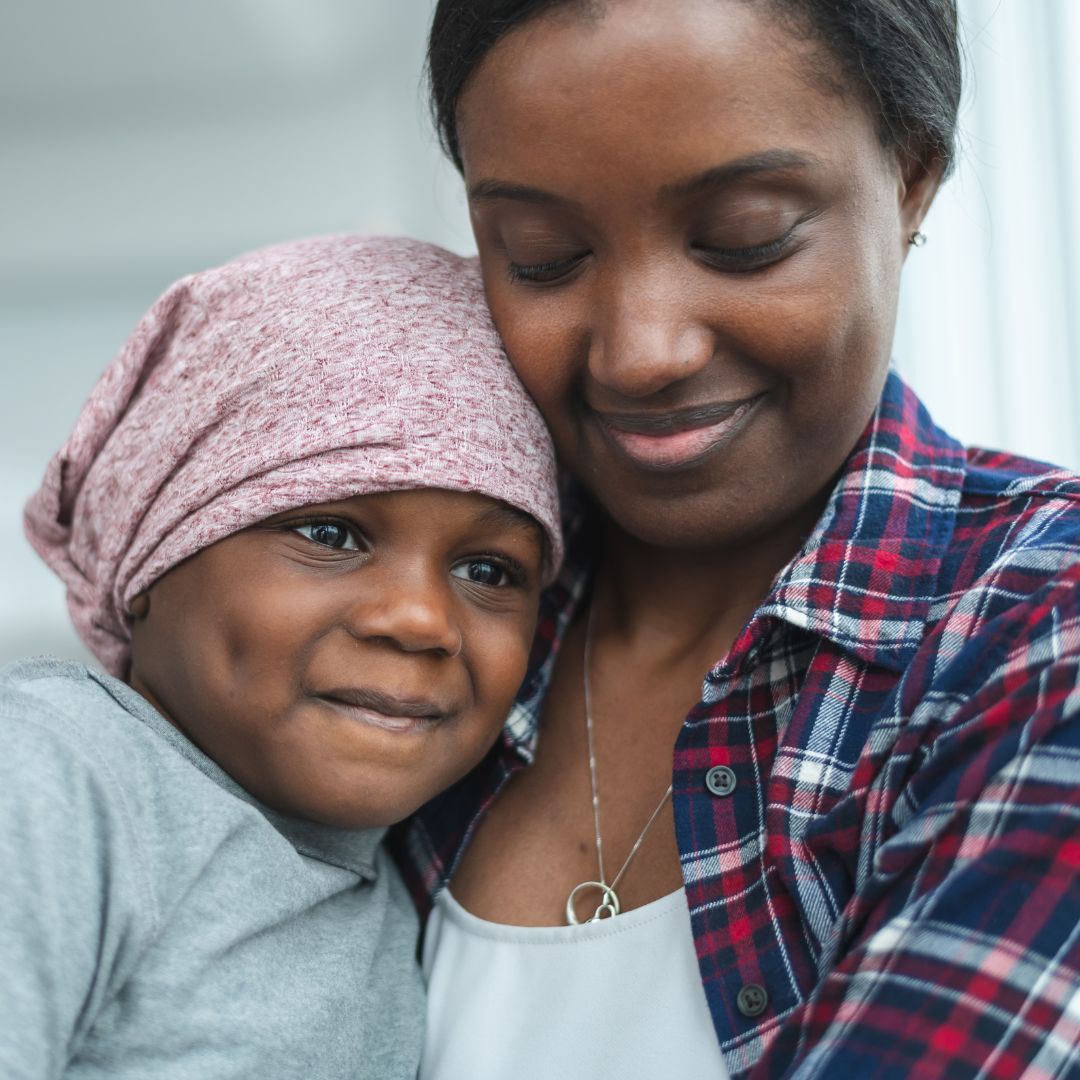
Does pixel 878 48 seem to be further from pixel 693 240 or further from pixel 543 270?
pixel 543 270

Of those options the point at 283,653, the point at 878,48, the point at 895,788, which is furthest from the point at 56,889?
the point at 878,48

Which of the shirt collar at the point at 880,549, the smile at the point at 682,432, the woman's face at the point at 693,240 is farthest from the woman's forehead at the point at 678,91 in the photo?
the shirt collar at the point at 880,549

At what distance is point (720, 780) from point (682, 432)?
375mm

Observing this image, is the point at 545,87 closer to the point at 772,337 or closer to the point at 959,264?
the point at 772,337

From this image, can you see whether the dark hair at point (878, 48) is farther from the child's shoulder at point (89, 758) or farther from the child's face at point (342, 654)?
the child's shoulder at point (89, 758)

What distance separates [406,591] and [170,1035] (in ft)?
1.69

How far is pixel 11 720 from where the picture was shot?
1352mm

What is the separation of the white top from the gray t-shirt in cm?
6

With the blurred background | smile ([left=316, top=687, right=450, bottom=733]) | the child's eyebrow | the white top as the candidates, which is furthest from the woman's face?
the blurred background

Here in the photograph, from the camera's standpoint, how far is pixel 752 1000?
1280 millimetres

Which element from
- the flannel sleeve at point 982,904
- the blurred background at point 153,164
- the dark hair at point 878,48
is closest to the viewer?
the flannel sleeve at point 982,904

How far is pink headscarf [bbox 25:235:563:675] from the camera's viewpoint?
4.95ft

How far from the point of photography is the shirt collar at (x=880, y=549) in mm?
1398

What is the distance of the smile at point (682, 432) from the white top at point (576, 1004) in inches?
Result: 18.4
